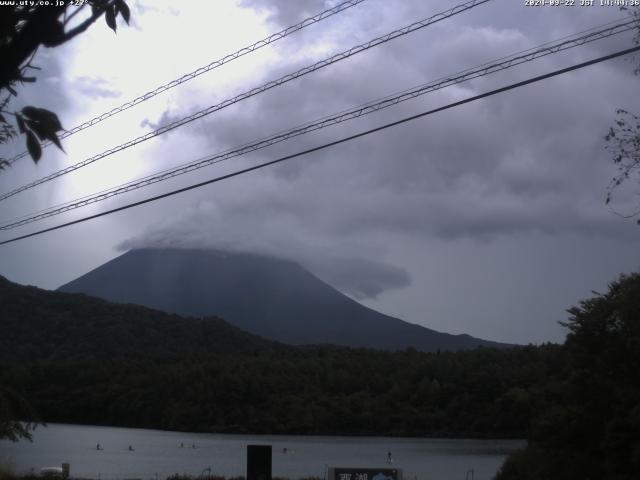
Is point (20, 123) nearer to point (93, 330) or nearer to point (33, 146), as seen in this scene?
point (33, 146)

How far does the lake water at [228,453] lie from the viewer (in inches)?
2051

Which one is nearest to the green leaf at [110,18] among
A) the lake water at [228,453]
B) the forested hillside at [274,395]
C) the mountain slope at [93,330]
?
the lake water at [228,453]

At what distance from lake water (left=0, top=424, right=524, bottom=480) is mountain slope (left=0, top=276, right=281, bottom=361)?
9.19 m

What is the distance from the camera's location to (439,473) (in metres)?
50.6

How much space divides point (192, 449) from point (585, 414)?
178 ft

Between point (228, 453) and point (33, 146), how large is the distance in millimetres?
64387

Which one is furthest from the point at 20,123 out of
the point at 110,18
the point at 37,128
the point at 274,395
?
Answer: the point at 274,395

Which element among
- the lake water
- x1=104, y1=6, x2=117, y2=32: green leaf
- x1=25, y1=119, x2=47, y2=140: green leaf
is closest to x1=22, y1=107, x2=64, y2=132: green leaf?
x1=25, y1=119, x2=47, y2=140: green leaf

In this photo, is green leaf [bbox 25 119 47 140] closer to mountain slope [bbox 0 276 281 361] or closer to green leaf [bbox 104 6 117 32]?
green leaf [bbox 104 6 117 32]

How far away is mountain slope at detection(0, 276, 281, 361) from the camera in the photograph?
81.9m

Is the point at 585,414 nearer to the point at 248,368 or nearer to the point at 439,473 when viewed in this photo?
the point at 439,473

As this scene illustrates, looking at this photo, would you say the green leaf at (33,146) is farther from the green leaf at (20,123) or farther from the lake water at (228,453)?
the lake water at (228,453)

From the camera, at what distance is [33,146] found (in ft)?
15.0

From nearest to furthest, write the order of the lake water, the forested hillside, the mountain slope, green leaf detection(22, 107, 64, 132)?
green leaf detection(22, 107, 64, 132), the lake water, the forested hillside, the mountain slope
